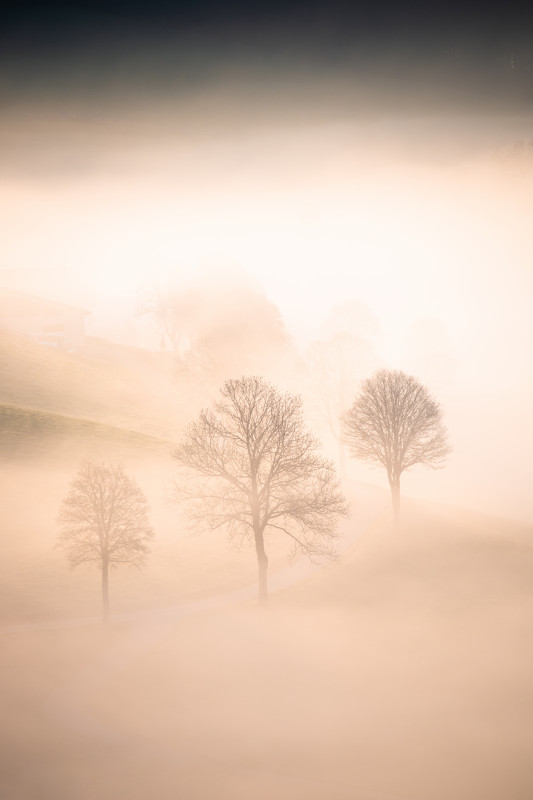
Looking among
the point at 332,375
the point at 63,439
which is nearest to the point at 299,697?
the point at 63,439

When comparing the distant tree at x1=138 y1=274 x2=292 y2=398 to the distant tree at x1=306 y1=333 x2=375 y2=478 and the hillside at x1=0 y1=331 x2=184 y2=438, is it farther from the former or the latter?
the distant tree at x1=306 y1=333 x2=375 y2=478

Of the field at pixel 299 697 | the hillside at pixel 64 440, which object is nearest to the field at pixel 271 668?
the field at pixel 299 697

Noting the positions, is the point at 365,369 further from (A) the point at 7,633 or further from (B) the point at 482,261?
(B) the point at 482,261

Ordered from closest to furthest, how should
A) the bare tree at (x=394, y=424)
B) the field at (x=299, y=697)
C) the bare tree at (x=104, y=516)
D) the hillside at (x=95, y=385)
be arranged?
the field at (x=299, y=697) → the bare tree at (x=104, y=516) → the bare tree at (x=394, y=424) → the hillside at (x=95, y=385)

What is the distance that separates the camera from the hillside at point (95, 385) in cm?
6444

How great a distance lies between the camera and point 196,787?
16.9m

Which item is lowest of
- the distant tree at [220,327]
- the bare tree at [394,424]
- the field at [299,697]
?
the field at [299,697]

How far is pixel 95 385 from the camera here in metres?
75.1

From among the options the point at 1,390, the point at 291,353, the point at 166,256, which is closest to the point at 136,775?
the point at 1,390

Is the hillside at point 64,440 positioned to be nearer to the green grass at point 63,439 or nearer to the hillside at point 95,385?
the green grass at point 63,439

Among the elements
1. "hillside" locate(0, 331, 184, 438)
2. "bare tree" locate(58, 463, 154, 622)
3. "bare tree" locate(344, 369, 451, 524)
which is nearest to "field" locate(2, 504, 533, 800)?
"bare tree" locate(58, 463, 154, 622)

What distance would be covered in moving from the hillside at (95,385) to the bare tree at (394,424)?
27199mm

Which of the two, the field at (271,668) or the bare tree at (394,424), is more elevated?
the bare tree at (394,424)

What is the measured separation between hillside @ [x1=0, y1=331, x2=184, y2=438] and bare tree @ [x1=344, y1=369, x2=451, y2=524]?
89.2 feet
